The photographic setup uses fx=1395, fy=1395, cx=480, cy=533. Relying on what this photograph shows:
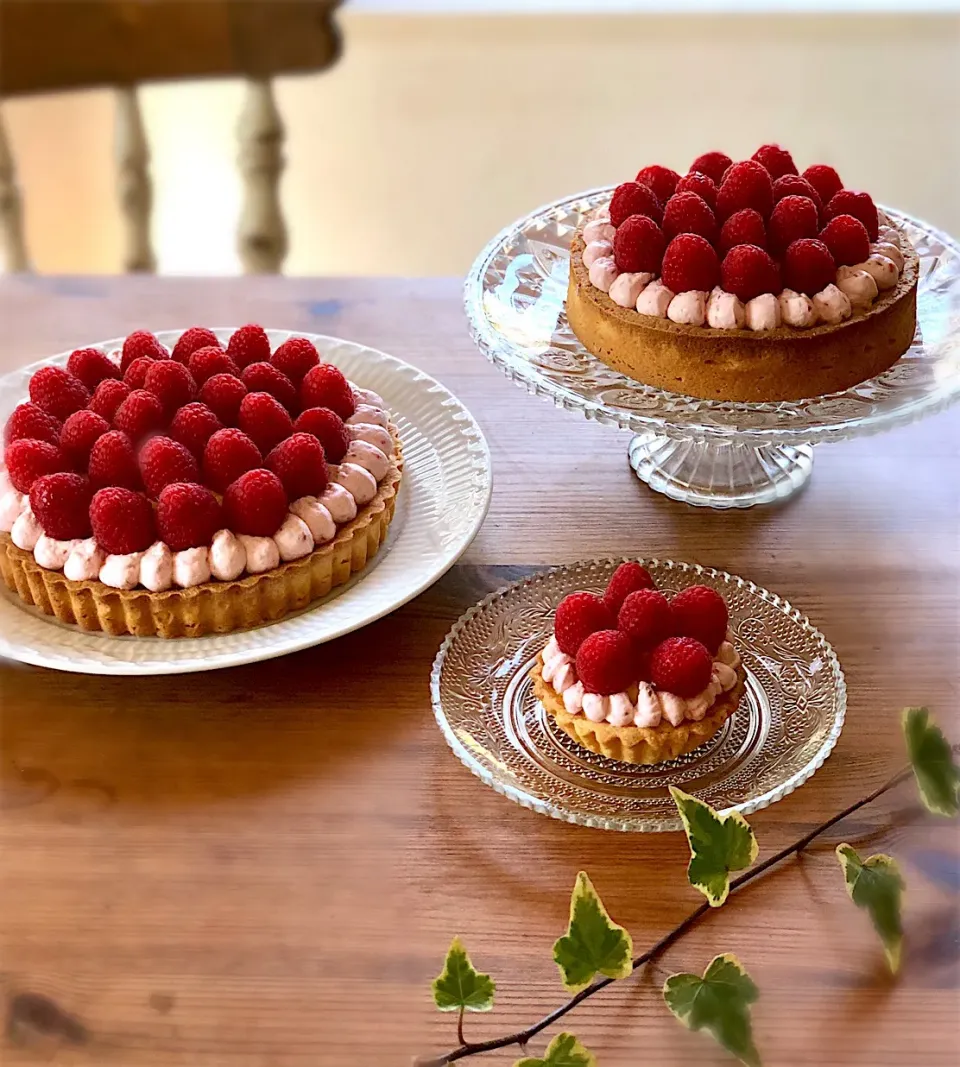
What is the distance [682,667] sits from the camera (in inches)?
38.9

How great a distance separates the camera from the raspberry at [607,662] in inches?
39.2

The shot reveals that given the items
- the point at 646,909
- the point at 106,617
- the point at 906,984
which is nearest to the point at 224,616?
the point at 106,617

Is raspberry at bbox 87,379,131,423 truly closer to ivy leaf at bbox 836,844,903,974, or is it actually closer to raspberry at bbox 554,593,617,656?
raspberry at bbox 554,593,617,656

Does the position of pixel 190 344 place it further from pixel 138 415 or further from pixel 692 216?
pixel 692 216

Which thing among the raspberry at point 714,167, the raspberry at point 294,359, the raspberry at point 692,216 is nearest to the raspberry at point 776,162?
the raspberry at point 714,167

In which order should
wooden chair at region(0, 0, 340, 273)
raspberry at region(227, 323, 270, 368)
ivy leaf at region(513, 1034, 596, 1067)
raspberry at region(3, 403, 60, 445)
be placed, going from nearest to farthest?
ivy leaf at region(513, 1034, 596, 1067) < raspberry at region(3, 403, 60, 445) < raspberry at region(227, 323, 270, 368) < wooden chair at region(0, 0, 340, 273)

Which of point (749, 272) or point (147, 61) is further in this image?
point (147, 61)

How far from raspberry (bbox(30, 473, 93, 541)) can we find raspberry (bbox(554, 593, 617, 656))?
0.41m

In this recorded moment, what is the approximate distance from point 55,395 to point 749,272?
2.06ft

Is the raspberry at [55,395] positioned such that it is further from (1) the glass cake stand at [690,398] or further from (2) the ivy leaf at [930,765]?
(2) the ivy leaf at [930,765]

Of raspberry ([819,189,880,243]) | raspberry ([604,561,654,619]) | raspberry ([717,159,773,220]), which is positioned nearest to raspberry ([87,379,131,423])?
raspberry ([604,561,654,619])

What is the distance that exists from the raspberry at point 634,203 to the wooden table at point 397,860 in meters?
0.29

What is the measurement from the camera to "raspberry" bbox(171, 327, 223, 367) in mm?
1318

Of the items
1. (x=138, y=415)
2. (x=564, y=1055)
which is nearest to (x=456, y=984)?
(x=564, y=1055)
